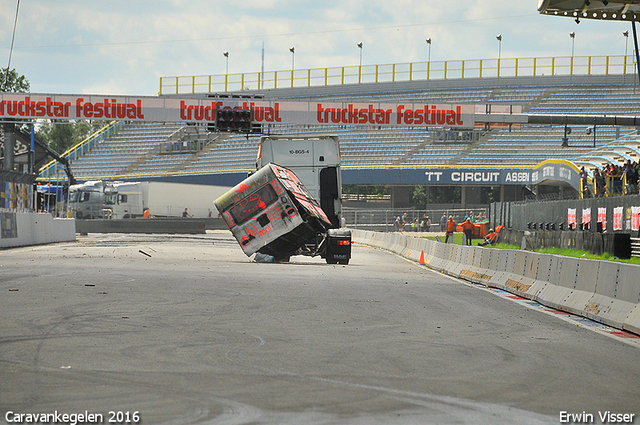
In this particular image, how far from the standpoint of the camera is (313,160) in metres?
24.7

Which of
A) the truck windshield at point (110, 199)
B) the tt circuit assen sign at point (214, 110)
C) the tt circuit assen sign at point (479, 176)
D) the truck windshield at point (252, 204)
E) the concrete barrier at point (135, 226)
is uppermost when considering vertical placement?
the tt circuit assen sign at point (214, 110)

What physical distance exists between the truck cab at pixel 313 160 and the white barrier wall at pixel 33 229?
9.97 meters

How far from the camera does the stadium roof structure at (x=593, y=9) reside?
20.5 m

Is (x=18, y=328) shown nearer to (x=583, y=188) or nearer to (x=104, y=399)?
(x=104, y=399)

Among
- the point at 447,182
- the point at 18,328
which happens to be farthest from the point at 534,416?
the point at 447,182

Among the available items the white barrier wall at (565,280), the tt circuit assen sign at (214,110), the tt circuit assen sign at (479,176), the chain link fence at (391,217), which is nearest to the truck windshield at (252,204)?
the white barrier wall at (565,280)

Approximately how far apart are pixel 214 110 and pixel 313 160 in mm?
18835

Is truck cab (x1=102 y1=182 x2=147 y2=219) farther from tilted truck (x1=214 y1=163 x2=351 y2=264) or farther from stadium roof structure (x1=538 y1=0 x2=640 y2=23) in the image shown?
stadium roof structure (x1=538 y1=0 x2=640 y2=23)

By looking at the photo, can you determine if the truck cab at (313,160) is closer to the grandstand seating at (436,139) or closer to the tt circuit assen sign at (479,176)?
the tt circuit assen sign at (479,176)

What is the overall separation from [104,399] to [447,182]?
57.5 meters

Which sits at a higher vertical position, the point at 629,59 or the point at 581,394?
the point at 629,59

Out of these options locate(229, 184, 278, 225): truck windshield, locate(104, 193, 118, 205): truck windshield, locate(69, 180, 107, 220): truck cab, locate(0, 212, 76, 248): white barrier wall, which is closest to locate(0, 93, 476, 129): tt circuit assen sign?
locate(0, 212, 76, 248): white barrier wall

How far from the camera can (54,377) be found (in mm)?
6379

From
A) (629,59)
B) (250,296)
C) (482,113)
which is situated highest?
(629,59)
